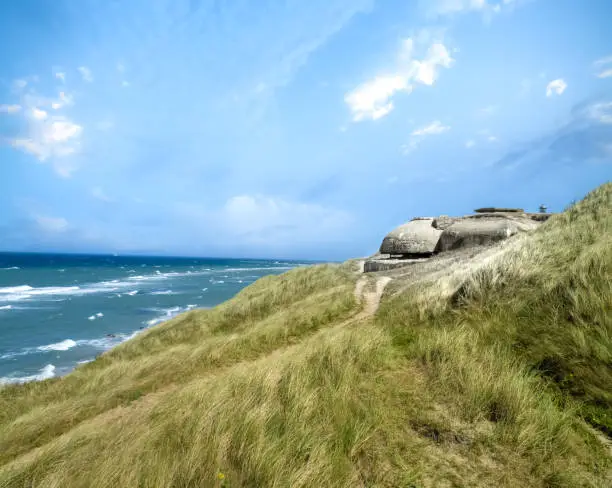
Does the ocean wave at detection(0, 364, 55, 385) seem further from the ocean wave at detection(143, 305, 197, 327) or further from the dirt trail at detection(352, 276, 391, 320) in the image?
the dirt trail at detection(352, 276, 391, 320)

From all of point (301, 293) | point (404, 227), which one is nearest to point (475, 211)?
point (404, 227)

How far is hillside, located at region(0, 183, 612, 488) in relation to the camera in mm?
2889

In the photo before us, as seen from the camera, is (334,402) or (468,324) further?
(468,324)

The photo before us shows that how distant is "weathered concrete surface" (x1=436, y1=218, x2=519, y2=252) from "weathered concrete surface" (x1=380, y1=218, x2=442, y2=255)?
1.06m

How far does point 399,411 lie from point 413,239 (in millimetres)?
19203

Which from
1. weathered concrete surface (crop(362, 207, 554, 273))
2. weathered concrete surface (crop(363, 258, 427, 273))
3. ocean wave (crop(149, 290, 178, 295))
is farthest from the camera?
ocean wave (crop(149, 290, 178, 295))

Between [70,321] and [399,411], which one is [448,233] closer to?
[399,411]

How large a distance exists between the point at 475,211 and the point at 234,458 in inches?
985

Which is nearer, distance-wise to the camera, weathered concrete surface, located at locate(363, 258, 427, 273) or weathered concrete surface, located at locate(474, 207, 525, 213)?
weathered concrete surface, located at locate(363, 258, 427, 273)

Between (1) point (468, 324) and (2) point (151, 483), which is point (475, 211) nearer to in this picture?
(1) point (468, 324)

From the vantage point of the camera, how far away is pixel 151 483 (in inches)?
107

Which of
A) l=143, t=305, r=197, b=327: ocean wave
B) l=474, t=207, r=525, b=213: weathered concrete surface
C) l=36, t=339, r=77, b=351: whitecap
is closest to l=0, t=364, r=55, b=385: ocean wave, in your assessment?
l=36, t=339, r=77, b=351: whitecap

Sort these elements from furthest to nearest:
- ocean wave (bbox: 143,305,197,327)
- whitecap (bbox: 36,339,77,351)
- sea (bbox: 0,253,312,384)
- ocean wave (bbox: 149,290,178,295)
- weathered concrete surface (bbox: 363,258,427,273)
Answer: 1. ocean wave (bbox: 149,290,178,295)
2. ocean wave (bbox: 143,305,197,327)
3. whitecap (bbox: 36,339,77,351)
4. weathered concrete surface (bbox: 363,258,427,273)
5. sea (bbox: 0,253,312,384)

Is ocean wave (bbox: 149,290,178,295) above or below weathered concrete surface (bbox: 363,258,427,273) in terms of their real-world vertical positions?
below
